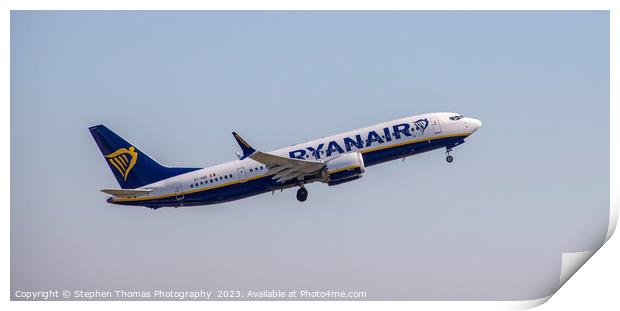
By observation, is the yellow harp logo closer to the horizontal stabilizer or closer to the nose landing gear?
the horizontal stabilizer

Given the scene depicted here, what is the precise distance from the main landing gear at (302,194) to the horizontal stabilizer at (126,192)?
22.4 feet

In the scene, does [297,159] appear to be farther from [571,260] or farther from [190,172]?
[571,260]

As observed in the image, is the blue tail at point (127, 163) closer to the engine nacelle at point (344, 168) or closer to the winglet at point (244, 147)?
the winglet at point (244, 147)

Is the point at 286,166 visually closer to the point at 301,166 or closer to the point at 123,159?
the point at 301,166

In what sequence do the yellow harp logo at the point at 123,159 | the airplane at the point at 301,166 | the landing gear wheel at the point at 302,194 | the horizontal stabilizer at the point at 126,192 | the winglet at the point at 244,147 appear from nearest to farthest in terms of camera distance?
1. the winglet at the point at 244,147
2. the horizontal stabilizer at the point at 126,192
3. the airplane at the point at 301,166
4. the landing gear wheel at the point at 302,194
5. the yellow harp logo at the point at 123,159

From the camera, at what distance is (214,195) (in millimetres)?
48188

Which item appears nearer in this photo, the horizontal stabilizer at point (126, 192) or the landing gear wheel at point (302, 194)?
the horizontal stabilizer at point (126, 192)

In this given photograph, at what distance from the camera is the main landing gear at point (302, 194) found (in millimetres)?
48438

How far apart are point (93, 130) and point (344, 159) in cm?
1216

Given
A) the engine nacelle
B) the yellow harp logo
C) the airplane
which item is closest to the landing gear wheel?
the airplane

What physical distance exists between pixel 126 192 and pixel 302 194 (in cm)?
794

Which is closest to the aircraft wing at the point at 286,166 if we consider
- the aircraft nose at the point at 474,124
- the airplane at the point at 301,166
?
the airplane at the point at 301,166

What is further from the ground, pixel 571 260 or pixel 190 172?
pixel 190 172
